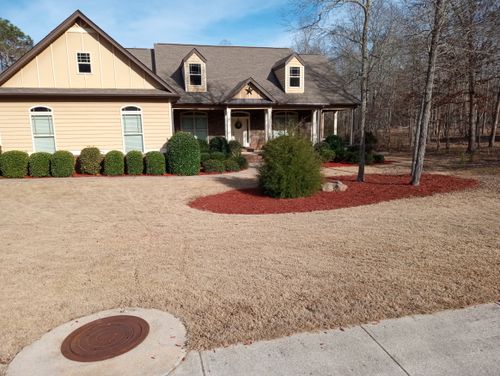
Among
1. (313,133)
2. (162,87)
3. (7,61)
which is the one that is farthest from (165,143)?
(7,61)

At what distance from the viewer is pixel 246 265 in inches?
188

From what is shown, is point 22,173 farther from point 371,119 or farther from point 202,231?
point 371,119

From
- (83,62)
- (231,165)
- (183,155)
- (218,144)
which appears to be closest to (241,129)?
(218,144)

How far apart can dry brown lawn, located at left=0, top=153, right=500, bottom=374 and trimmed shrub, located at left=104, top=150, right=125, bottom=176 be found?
587 cm

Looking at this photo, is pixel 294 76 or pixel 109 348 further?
pixel 294 76

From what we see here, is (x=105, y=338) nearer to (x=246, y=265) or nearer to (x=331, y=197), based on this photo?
(x=246, y=265)

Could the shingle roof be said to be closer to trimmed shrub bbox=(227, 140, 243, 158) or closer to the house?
the house

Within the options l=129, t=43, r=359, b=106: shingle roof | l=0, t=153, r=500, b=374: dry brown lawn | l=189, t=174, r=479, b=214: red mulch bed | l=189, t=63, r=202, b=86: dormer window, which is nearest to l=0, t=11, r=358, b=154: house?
l=189, t=63, r=202, b=86: dormer window

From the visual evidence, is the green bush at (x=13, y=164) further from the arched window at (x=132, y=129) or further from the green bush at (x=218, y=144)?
the green bush at (x=218, y=144)

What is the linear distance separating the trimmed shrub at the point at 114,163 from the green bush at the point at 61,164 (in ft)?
4.34

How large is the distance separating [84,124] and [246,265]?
1321 cm

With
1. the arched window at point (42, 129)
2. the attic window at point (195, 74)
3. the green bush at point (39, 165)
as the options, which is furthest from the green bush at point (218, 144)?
the green bush at point (39, 165)

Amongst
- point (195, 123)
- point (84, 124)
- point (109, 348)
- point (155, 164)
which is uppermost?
point (195, 123)

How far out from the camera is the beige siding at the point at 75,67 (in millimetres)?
14312
